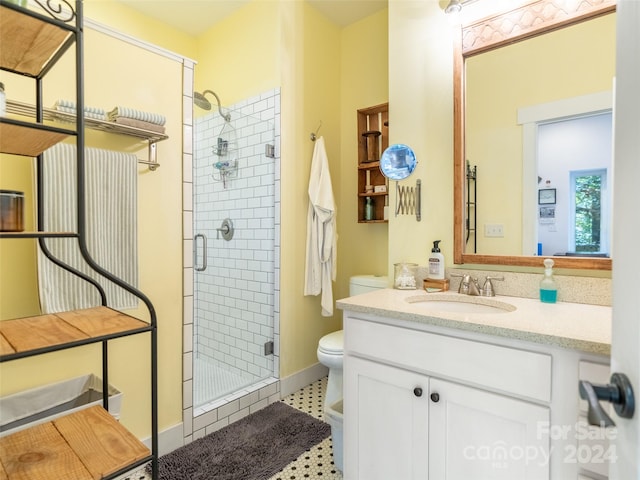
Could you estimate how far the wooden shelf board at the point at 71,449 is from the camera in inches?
33.7

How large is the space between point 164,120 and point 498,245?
5.62 ft

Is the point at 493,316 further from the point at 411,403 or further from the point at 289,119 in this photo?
the point at 289,119

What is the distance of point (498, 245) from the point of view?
64.8 inches

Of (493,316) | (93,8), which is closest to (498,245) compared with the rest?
(493,316)

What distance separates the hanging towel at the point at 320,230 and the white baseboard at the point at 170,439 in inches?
46.6

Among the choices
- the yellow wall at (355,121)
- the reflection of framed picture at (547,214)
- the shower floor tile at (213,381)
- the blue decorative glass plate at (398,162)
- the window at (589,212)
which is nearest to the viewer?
the window at (589,212)

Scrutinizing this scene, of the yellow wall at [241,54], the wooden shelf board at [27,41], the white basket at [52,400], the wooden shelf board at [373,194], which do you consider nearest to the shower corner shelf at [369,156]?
the wooden shelf board at [373,194]

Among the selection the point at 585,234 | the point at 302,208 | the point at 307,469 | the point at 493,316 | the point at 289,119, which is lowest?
the point at 307,469

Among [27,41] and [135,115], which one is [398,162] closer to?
[135,115]

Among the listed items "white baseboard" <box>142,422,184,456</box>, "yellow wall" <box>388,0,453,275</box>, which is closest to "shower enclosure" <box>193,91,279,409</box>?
"white baseboard" <box>142,422,184,456</box>

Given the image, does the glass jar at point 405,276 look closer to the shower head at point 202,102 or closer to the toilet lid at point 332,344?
the toilet lid at point 332,344

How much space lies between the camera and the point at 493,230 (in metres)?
1.67

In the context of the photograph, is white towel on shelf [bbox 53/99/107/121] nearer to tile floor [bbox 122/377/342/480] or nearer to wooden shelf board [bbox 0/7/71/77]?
wooden shelf board [bbox 0/7/71/77]

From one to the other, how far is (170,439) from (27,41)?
1.84m
